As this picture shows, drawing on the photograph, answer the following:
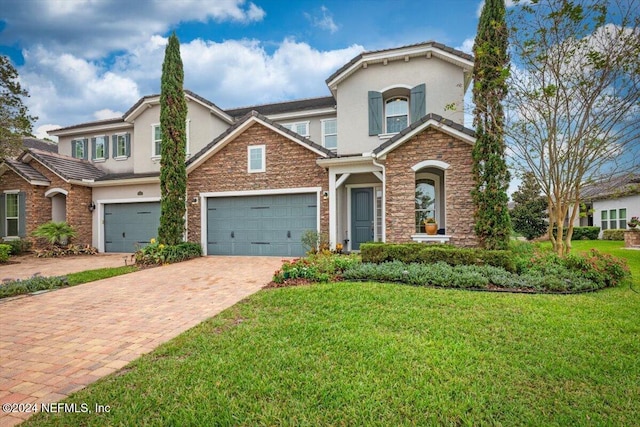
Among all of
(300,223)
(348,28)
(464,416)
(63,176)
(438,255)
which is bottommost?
(464,416)

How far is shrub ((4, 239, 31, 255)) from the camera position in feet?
45.1

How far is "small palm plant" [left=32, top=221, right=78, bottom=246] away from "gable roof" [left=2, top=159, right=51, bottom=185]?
2228mm

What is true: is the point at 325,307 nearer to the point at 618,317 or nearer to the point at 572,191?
the point at 618,317

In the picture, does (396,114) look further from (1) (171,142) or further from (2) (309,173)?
(1) (171,142)

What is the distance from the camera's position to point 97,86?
14.3 metres

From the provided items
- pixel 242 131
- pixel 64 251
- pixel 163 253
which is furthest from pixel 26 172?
pixel 242 131

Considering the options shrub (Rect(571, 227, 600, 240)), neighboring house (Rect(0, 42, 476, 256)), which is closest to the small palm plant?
neighboring house (Rect(0, 42, 476, 256))

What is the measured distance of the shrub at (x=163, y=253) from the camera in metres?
10.6

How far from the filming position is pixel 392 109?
41.7 ft

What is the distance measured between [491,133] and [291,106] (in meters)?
10.3

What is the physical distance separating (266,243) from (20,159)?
1340 centimetres

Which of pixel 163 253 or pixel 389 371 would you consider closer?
pixel 389 371

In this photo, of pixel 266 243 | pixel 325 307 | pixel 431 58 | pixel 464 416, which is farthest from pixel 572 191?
pixel 266 243

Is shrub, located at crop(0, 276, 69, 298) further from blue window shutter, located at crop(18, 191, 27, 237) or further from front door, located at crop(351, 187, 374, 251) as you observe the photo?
blue window shutter, located at crop(18, 191, 27, 237)
